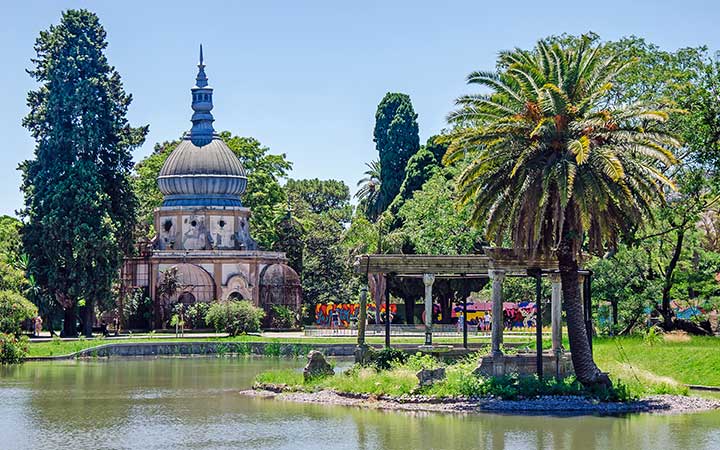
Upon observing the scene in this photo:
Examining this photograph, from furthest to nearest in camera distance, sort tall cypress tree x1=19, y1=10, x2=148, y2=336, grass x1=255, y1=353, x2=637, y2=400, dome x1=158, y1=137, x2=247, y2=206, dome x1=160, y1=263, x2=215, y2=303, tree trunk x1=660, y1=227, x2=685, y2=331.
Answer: dome x1=158, y1=137, x2=247, y2=206 → dome x1=160, y1=263, x2=215, y2=303 → tall cypress tree x1=19, y1=10, x2=148, y2=336 → tree trunk x1=660, y1=227, x2=685, y2=331 → grass x1=255, y1=353, x2=637, y2=400

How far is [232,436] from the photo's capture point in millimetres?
31094

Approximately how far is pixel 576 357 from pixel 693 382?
6785 millimetres

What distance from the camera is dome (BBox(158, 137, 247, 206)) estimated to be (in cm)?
8738

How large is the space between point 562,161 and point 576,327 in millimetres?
5026

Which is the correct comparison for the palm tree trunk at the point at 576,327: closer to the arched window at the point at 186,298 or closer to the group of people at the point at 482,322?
the group of people at the point at 482,322

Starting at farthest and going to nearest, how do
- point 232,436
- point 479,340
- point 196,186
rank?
point 196,186 < point 479,340 < point 232,436

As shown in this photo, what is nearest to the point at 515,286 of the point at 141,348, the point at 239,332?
the point at 239,332

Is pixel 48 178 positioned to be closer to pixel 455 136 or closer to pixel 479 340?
pixel 479 340

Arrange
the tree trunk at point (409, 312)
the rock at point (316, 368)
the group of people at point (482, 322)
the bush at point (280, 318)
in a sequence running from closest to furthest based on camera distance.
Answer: the rock at point (316, 368) < the group of people at point (482, 322) < the tree trunk at point (409, 312) < the bush at point (280, 318)

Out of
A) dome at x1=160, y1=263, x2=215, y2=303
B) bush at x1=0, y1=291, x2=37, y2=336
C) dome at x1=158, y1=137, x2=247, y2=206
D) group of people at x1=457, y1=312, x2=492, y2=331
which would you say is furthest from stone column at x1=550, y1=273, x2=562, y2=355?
dome at x1=158, y1=137, x2=247, y2=206

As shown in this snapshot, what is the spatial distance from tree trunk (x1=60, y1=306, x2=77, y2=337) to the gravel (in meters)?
38.3

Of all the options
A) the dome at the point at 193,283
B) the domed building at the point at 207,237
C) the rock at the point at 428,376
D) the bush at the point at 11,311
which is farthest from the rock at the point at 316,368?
the domed building at the point at 207,237

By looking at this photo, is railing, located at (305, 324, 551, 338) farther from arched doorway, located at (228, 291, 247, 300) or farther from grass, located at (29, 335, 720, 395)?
grass, located at (29, 335, 720, 395)

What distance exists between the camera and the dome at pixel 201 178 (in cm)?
8738
